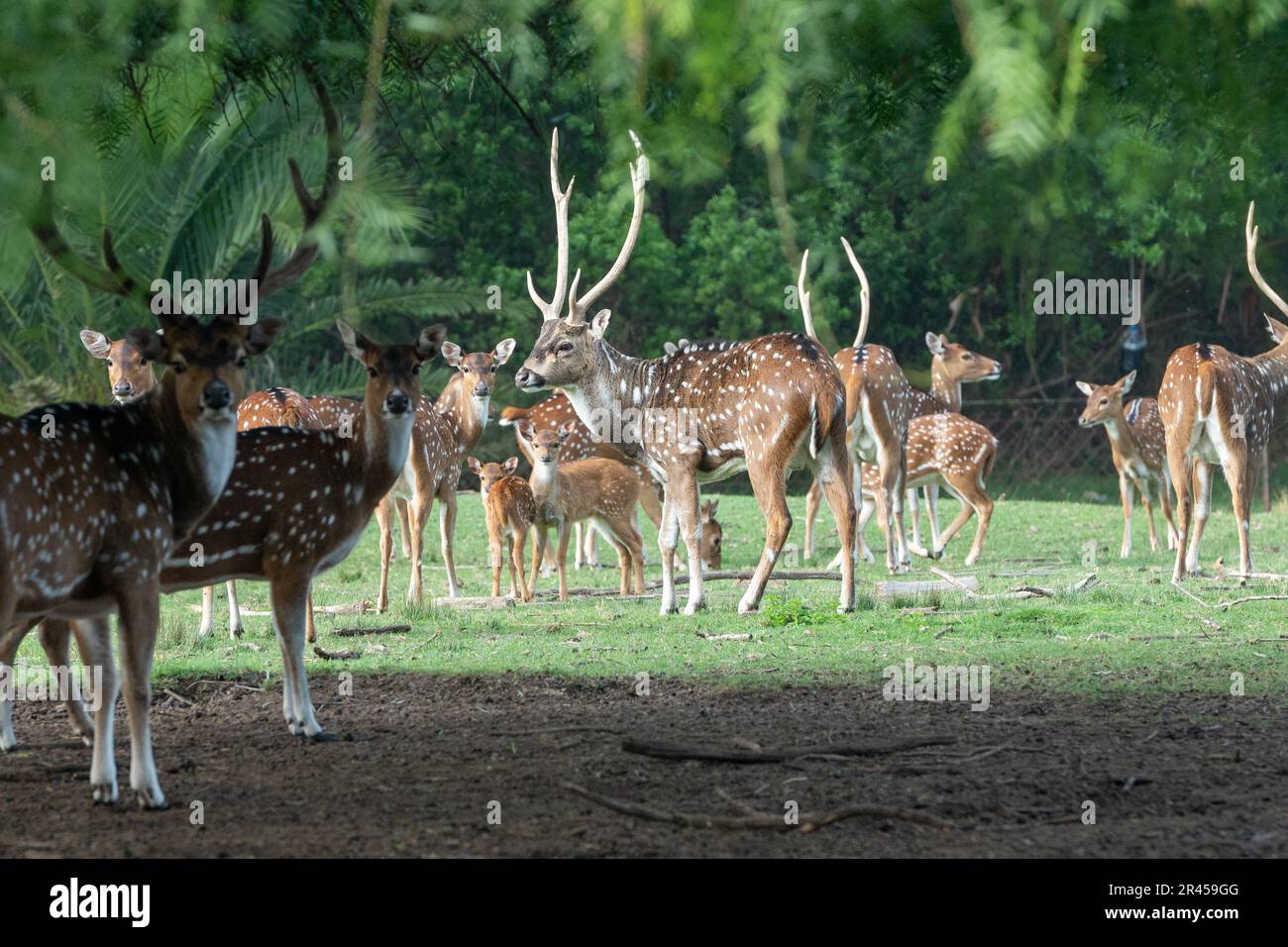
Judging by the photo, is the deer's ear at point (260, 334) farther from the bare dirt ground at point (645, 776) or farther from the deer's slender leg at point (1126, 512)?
the deer's slender leg at point (1126, 512)

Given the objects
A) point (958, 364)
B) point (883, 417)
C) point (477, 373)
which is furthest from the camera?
point (958, 364)

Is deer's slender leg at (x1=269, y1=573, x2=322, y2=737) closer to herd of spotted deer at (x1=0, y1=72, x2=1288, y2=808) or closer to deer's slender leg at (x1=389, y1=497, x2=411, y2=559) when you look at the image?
herd of spotted deer at (x1=0, y1=72, x2=1288, y2=808)

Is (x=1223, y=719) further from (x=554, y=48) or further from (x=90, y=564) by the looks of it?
(x=90, y=564)

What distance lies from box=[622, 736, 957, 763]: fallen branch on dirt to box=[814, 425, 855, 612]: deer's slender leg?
3.84 m

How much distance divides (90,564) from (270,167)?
10023 millimetres

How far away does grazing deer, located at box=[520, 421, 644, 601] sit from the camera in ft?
38.7

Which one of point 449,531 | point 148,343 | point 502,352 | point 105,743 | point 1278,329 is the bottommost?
point 105,743

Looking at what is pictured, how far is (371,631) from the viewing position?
31.8 ft

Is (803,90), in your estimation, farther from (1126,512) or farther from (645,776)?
(1126,512)

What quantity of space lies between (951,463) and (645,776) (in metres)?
8.98

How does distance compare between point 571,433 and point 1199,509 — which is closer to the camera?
point 1199,509

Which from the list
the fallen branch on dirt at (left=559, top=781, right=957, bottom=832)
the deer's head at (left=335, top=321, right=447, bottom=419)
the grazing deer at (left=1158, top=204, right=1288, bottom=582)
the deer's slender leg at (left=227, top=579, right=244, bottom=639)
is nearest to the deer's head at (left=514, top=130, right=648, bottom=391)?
the deer's slender leg at (left=227, top=579, right=244, bottom=639)

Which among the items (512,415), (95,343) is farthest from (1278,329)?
(95,343)

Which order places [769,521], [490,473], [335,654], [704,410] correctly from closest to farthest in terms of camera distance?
[335,654]
[769,521]
[704,410]
[490,473]
